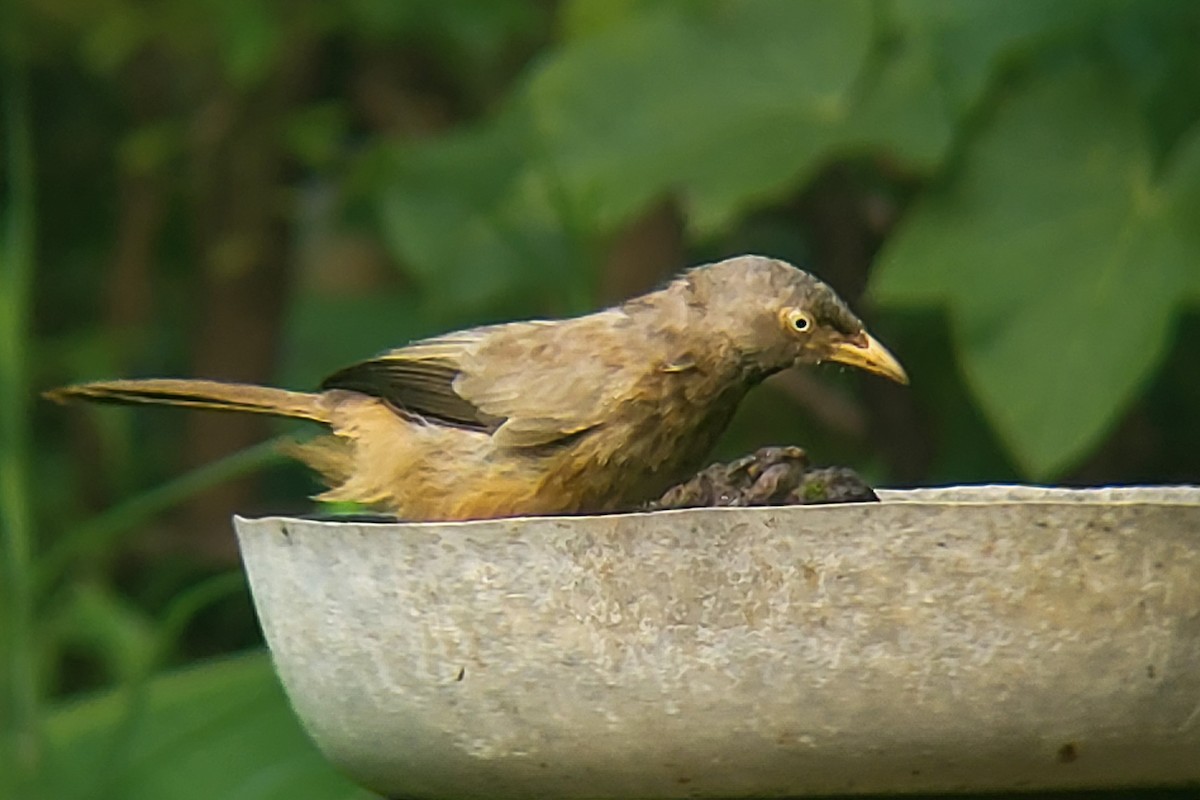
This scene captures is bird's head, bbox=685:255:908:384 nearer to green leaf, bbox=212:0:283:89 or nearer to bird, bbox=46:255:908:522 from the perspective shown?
bird, bbox=46:255:908:522

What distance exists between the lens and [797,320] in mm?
1702

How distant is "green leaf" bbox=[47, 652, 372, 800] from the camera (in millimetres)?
2576

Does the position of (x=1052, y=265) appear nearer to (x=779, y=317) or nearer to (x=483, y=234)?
(x=483, y=234)

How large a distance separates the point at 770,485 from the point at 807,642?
0.27 m

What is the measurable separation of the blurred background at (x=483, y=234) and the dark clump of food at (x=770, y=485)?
981 mm

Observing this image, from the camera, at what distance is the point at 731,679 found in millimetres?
1267

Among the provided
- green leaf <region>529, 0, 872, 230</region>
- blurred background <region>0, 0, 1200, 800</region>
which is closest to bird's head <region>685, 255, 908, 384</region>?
blurred background <region>0, 0, 1200, 800</region>

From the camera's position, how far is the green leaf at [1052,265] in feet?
8.89

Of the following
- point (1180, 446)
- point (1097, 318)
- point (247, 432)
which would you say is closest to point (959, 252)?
point (1097, 318)

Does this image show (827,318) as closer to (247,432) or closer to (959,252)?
(959,252)

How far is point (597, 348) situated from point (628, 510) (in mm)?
146

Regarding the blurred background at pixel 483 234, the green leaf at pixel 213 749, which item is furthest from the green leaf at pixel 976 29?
the green leaf at pixel 213 749

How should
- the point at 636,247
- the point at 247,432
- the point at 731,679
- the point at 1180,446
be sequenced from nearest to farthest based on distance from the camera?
the point at 731,679 < the point at 1180,446 < the point at 636,247 < the point at 247,432

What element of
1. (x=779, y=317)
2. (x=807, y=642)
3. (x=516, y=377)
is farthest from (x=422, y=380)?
(x=807, y=642)
